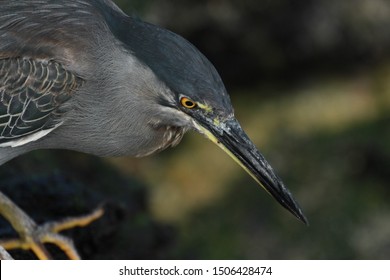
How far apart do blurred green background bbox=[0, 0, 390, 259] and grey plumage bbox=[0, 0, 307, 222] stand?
2.47 m

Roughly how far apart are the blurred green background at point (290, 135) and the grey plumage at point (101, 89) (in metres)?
2.47

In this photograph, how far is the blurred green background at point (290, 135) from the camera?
623 cm

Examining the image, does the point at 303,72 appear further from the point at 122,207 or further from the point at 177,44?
the point at 177,44

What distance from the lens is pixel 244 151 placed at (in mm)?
3152

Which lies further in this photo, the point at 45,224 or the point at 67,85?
the point at 45,224

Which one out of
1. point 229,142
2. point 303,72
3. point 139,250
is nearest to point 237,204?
point 303,72

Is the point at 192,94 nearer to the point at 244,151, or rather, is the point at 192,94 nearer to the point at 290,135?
the point at 244,151

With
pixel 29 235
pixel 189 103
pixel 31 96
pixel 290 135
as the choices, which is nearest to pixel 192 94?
pixel 189 103

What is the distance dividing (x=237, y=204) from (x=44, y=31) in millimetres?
3464

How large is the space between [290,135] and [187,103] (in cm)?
388

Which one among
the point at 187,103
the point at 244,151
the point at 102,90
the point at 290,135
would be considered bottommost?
the point at 244,151

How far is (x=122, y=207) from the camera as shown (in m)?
3.95

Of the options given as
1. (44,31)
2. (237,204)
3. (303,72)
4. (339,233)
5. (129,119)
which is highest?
(303,72)

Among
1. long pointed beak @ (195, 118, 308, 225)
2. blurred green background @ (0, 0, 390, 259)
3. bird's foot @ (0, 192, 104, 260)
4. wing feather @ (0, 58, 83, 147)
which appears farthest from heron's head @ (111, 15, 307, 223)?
blurred green background @ (0, 0, 390, 259)
